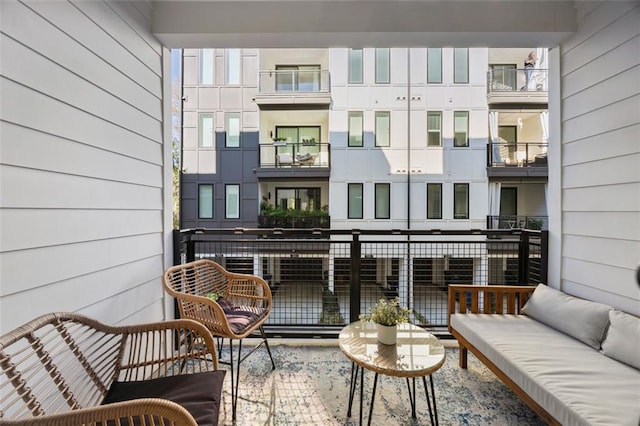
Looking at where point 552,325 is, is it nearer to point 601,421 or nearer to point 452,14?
point 601,421

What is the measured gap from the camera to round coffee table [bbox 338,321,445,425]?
1.25 meters

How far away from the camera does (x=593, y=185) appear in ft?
5.78

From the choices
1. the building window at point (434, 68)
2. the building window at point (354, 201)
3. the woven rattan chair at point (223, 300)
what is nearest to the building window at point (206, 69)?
the building window at point (354, 201)

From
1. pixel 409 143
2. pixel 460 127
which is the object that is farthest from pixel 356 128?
pixel 460 127

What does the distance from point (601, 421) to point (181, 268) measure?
2262 millimetres

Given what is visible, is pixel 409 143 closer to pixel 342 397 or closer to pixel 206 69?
pixel 206 69

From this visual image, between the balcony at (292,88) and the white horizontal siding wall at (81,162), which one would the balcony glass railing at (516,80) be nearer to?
the balcony at (292,88)

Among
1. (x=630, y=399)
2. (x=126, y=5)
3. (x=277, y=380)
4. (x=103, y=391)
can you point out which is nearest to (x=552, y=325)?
(x=630, y=399)

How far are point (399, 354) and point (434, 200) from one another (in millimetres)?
5797

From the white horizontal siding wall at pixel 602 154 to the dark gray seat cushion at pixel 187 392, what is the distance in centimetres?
227

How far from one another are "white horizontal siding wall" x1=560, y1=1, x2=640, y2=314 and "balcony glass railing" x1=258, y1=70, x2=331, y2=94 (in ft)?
17.6

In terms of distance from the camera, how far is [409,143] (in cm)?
662

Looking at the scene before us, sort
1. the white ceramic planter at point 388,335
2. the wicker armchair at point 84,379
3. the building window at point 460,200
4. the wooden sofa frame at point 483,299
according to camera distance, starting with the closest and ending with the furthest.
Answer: the wicker armchair at point 84,379, the white ceramic planter at point 388,335, the wooden sofa frame at point 483,299, the building window at point 460,200

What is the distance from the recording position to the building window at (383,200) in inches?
261
